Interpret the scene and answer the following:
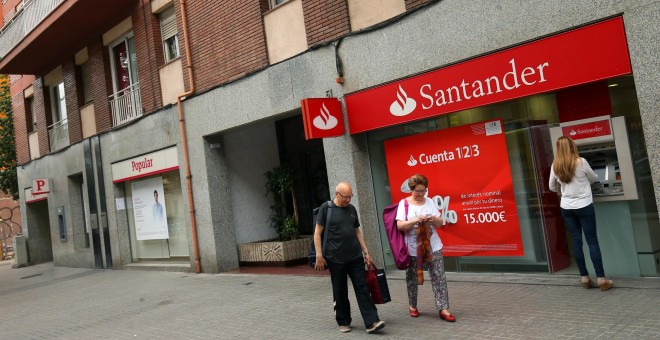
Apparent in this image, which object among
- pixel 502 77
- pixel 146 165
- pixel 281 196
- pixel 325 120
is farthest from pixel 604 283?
pixel 146 165

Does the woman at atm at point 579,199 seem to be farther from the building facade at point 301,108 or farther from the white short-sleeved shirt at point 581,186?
Answer: the building facade at point 301,108

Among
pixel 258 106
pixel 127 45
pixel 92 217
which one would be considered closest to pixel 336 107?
pixel 258 106

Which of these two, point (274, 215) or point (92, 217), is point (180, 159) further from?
point (92, 217)

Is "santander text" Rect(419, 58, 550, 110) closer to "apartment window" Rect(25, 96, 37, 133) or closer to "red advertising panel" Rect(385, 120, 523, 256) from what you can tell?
"red advertising panel" Rect(385, 120, 523, 256)

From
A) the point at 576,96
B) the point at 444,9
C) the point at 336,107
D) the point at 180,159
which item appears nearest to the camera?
the point at 576,96

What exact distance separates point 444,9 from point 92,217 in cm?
1275

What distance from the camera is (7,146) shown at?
75.1ft

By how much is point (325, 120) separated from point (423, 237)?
349 cm

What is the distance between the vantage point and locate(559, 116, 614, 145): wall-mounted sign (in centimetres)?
663

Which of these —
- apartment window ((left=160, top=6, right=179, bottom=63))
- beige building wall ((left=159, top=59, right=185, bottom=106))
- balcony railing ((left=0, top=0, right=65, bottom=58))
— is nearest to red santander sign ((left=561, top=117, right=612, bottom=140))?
beige building wall ((left=159, top=59, right=185, bottom=106))

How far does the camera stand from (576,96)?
6.95 m

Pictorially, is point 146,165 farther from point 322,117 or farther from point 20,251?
point 20,251

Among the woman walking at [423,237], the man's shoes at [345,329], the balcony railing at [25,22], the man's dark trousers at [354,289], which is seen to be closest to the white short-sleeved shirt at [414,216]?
the woman walking at [423,237]

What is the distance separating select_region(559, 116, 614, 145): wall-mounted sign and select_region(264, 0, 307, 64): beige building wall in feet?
15.7
